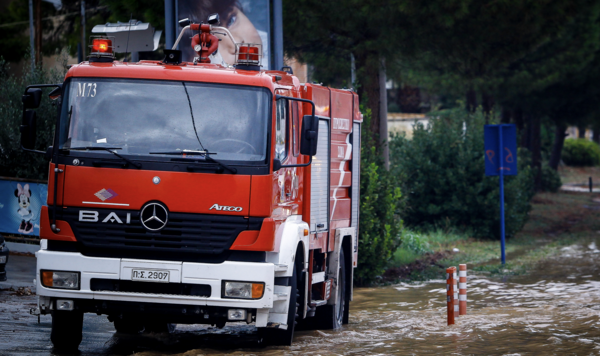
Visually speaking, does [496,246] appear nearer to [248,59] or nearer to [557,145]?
[248,59]

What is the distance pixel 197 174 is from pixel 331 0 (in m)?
10.2

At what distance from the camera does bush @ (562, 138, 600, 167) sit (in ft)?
201

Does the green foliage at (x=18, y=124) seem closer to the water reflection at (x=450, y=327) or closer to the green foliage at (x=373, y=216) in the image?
the green foliage at (x=373, y=216)

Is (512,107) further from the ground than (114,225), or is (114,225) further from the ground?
(512,107)

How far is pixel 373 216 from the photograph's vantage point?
14.9 meters

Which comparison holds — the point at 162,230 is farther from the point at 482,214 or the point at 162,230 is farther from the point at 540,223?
the point at 540,223

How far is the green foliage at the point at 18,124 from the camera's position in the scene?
1628 cm

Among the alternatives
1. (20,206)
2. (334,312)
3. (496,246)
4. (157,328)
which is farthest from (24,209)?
(496,246)

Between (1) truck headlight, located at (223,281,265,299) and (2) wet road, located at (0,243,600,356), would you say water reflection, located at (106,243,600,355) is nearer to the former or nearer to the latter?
(2) wet road, located at (0,243,600,356)

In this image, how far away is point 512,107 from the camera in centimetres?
3494

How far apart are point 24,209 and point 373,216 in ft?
22.3

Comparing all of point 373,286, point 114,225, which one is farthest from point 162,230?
point 373,286

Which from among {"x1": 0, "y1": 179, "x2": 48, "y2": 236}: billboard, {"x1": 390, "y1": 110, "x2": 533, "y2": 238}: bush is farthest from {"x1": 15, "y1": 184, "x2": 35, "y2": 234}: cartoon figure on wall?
{"x1": 390, "y1": 110, "x2": 533, "y2": 238}: bush

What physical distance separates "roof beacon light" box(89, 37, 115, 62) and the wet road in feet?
9.28
